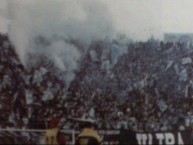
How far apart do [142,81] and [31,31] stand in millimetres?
960

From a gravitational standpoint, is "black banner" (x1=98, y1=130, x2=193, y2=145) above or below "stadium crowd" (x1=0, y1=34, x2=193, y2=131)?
below

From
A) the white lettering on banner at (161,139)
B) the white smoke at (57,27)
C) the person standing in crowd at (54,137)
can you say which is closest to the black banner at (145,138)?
the white lettering on banner at (161,139)

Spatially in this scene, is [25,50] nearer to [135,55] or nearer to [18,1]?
[18,1]

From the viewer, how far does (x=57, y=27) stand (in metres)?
3.19

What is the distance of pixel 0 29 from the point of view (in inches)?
124

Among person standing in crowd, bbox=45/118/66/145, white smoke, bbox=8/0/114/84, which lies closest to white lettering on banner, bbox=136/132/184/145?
person standing in crowd, bbox=45/118/66/145

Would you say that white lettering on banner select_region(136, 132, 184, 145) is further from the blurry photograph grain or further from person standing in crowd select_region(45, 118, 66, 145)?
person standing in crowd select_region(45, 118, 66, 145)

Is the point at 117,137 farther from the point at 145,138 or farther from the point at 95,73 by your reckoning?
the point at 95,73

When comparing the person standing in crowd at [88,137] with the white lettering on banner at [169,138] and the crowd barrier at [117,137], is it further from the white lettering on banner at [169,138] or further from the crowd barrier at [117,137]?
the white lettering on banner at [169,138]

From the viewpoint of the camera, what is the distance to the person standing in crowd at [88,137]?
314cm

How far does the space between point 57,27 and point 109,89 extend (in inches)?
25.1

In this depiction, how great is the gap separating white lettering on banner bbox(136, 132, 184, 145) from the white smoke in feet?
2.50

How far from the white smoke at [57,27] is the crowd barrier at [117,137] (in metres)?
0.53

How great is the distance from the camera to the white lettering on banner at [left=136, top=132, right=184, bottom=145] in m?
3.23
